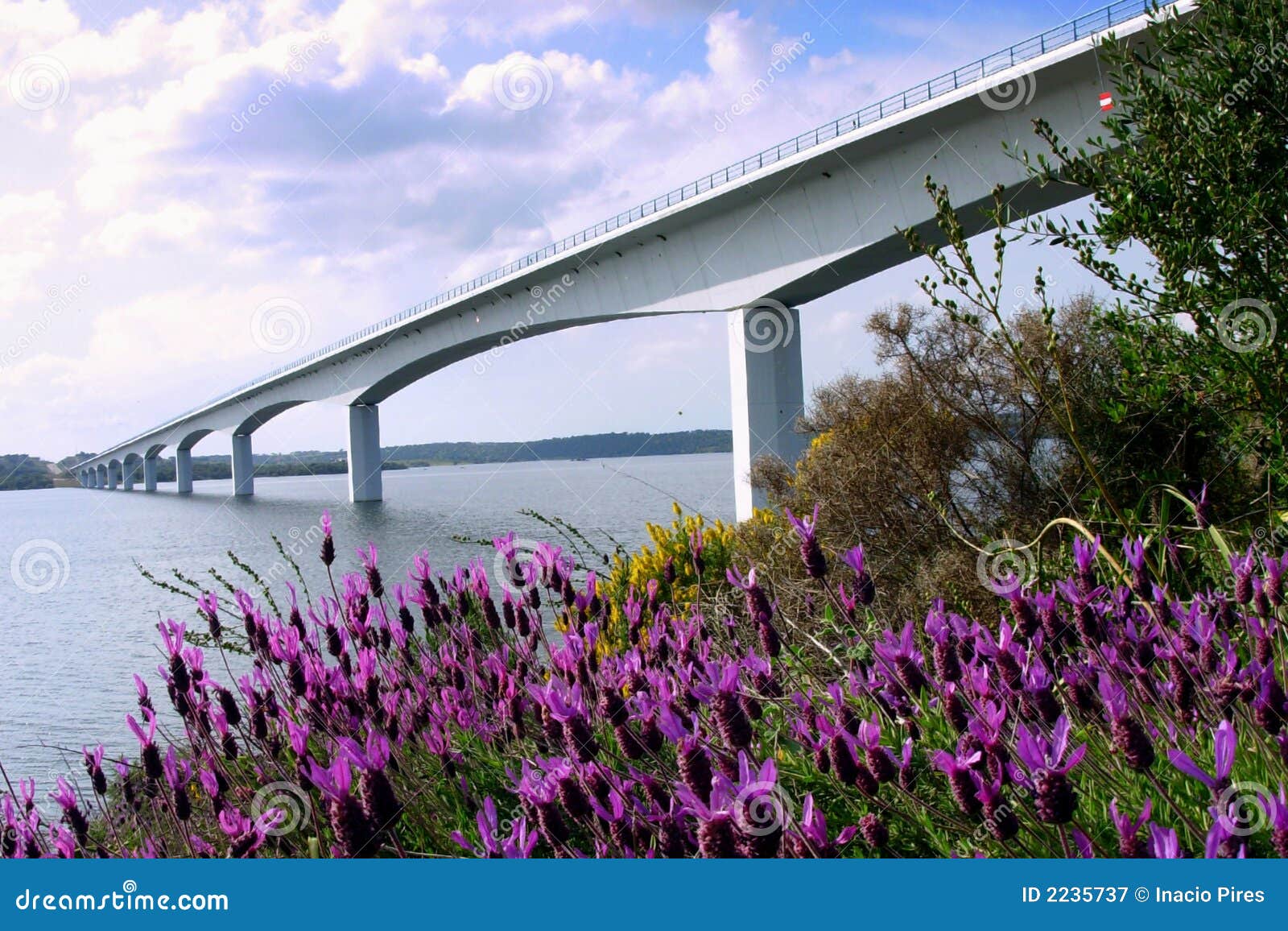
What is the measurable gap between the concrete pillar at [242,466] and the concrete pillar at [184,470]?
11707 millimetres

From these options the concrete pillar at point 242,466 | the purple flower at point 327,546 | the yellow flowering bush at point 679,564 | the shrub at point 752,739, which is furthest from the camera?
the concrete pillar at point 242,466

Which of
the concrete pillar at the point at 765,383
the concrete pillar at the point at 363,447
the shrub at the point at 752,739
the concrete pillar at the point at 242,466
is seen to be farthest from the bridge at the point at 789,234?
the concrete pillar at the point at 242,466

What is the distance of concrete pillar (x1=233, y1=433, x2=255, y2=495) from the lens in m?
57.7

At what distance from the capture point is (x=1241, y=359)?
13.6ft

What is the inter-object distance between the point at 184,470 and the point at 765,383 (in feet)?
202

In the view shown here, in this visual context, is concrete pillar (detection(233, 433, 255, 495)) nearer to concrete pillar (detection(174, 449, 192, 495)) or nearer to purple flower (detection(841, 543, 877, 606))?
concrete pillar (detection(174, 449, 192, 495))

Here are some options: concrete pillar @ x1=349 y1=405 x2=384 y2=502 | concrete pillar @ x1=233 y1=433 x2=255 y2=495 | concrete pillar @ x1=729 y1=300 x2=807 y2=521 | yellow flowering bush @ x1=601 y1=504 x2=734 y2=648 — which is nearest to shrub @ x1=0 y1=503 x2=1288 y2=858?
Answer: yellow flowering bush @ x1=601 y1=504 x2=734 y2=648

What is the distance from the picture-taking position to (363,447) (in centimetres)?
4172

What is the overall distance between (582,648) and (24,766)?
5253mm

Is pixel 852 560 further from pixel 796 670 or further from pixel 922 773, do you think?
pixel 796 670

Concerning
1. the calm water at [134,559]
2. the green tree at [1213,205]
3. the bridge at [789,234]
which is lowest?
the calm water at [134,559]

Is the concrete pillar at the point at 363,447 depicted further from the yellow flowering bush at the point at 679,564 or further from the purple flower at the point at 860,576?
the purple flower at the point at 860,576

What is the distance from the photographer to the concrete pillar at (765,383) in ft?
61.9

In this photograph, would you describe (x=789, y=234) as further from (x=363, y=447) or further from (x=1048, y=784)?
(x=363, y=447)
